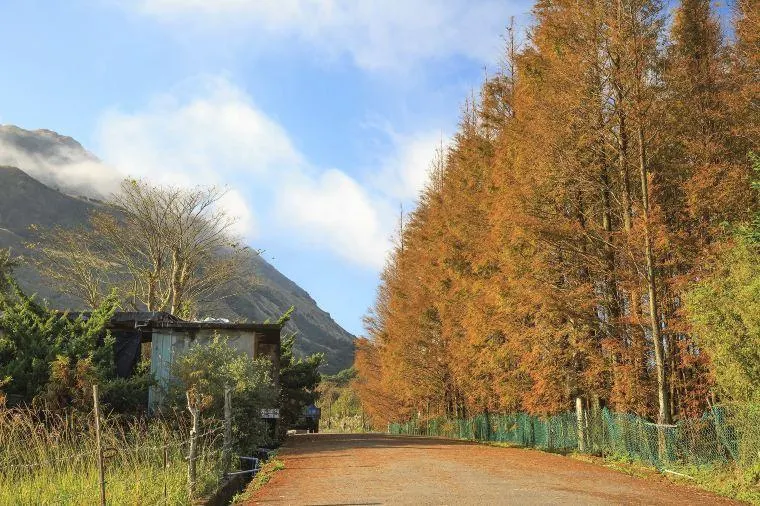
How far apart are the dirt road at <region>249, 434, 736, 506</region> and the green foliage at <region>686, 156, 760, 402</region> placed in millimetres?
2300

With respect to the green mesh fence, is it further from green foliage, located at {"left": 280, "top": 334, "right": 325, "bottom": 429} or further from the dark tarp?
the dark tarp

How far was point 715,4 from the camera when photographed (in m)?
19.1

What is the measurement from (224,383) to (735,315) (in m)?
12.0

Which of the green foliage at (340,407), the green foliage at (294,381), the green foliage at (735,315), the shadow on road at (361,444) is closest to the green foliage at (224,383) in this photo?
the shadow on road at (361,444)

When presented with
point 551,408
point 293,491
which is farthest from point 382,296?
point 293,491

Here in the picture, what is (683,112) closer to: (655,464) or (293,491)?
(655,464)

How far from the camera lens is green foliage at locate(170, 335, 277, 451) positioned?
55.6 ft

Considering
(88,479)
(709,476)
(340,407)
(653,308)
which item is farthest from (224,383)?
(340,407)

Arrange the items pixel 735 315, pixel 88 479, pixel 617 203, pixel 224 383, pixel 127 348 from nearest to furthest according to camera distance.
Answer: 1. pixel 88 479
2. pixel 735 315
3. pixel 224 383
4. pixel 617 203
5. pixel 127 348

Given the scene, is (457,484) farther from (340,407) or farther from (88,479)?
(340,407)

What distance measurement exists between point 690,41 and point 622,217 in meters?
6.01

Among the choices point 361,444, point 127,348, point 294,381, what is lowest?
point 361,444

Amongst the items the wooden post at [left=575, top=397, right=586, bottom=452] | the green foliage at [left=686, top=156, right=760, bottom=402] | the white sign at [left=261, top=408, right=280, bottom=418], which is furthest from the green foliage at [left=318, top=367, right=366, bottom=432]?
the green foliage at [left=686, top=156, right=760, bottom=402]

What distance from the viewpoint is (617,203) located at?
1769 cm
